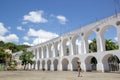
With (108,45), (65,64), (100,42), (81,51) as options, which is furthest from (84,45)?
(108,45)

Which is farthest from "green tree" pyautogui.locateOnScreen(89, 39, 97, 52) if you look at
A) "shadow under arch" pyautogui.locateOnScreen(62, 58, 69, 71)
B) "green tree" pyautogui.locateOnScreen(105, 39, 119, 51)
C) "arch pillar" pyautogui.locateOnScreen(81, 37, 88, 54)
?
"arch pillar" pyautogui.locateOnScreen(81, 37, 88, 54)

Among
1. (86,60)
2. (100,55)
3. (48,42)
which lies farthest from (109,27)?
(48,42)

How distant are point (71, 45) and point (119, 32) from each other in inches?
553

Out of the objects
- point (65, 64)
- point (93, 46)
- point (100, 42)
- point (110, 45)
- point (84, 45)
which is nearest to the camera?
point (100, 42)

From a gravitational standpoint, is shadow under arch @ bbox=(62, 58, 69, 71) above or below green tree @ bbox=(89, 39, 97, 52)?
below

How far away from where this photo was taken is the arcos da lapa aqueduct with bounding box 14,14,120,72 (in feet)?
104

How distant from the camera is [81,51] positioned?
38.1 meters

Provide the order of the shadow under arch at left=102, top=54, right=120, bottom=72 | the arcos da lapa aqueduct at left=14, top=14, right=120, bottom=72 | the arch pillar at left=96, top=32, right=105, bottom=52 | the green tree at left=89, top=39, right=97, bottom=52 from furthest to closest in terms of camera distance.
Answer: the green tree at left=89, top=39, right=97, bottom=52 < the arch pillar at left=96, top=32, right=105, bottom=52 < the shadow under arch at left=102, top=54, right=120, bottom=72 < the arcos da lapa aqueduct at left=14, top=14, right=120, bottom=72

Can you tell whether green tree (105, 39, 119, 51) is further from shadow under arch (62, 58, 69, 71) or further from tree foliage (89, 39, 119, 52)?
shadow under arch (62, 58, 69, 71)

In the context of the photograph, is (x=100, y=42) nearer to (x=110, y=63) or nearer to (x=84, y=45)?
(x=84, y=45)

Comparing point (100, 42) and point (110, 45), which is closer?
point (100, 42)

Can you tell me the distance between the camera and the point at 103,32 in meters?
33.3

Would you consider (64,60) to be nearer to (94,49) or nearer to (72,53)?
(72,53)

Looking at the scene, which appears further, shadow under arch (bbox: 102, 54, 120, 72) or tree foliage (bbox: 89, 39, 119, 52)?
tree foliage (bbox: 89, 39, 119, 52)
